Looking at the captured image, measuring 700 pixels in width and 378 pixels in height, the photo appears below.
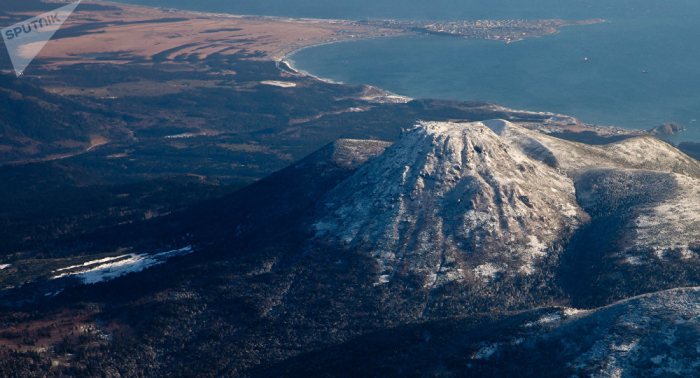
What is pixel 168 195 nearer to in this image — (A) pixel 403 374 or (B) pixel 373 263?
(B) pixel 373 263

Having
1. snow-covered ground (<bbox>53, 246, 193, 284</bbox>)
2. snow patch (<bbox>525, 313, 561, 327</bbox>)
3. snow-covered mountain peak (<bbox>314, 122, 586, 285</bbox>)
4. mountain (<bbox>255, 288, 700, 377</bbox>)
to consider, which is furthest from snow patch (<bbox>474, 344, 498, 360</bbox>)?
snow-covered ground (<bbox>53, 246, 193, 284</bbox>)

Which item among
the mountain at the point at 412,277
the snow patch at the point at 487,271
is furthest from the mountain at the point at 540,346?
the snow patch at the point at 487,271

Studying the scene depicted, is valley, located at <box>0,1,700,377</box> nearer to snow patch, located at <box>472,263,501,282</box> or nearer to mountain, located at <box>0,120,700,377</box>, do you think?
mountain, located at <box>0,120,700,377</box>

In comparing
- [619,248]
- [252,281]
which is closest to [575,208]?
[619,248]

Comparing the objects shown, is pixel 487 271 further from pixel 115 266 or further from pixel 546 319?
pixel 115 266

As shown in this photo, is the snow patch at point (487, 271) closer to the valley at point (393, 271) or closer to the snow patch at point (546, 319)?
the valley at point (393, 271)

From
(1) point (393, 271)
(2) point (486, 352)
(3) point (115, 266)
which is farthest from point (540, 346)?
(3) point (115, 266)

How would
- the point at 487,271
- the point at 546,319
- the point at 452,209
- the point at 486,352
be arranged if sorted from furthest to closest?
the point at 452,209
the point at 487,271
the point at 546,319
the point at 486,352

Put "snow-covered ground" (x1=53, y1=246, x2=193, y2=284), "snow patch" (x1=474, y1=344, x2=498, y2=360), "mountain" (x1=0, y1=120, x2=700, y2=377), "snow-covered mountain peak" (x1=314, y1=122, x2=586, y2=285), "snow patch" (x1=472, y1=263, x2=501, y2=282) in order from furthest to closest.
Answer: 1. "snow-covered ground" (x1=53, y1=246, x2=193, y2=284)
2. "snow-covered mountain peak" (x1=314, y1=122, x2=586, y2=285)
3. "snow patch" (x1=472, y1=263, x2=501, y2=282)
4. "mountain" (x1=0, y1=120, x2=700, y2=377)
5. "snow patch" (x1=474, y1=344, x2=498, y2=360)

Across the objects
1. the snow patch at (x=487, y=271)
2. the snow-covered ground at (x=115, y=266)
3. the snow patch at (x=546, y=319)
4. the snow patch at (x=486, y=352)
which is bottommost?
the snow-covered ground at (x=115, y=266)
